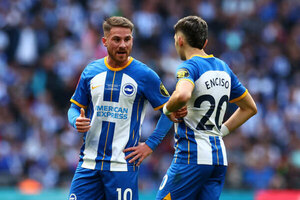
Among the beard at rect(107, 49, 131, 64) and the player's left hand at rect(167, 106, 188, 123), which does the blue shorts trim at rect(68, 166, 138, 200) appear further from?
the beard at rect(107, 49, 131, 64)

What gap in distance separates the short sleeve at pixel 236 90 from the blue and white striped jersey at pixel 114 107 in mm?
663

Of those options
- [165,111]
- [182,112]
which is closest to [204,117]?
[182,112]

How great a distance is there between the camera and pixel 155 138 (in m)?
5.87

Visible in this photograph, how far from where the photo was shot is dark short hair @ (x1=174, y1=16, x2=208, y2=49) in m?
5.46

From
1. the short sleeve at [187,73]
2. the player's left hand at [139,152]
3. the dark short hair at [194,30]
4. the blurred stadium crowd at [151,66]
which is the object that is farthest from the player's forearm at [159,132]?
the blurred stadium crowd at [151,66]

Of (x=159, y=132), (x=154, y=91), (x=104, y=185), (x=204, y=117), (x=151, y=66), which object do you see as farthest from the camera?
(x=151, y=66)

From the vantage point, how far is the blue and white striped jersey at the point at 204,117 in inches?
213

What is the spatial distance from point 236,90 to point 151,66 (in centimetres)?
907

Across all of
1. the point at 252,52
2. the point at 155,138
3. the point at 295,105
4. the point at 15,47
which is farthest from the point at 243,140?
the point at 155,138

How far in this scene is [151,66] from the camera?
14836mm

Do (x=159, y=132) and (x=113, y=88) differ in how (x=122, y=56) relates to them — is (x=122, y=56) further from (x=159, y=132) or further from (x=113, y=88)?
(x=159, y=132)

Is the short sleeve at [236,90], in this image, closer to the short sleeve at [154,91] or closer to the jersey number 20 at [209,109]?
the jersey number 20 at [209,109]

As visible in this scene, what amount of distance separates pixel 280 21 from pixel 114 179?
13.4 metres

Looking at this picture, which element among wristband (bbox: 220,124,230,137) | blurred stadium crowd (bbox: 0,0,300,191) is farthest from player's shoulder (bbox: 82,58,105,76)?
blurred stadium crowd (bbox: 0,0,300,191)
